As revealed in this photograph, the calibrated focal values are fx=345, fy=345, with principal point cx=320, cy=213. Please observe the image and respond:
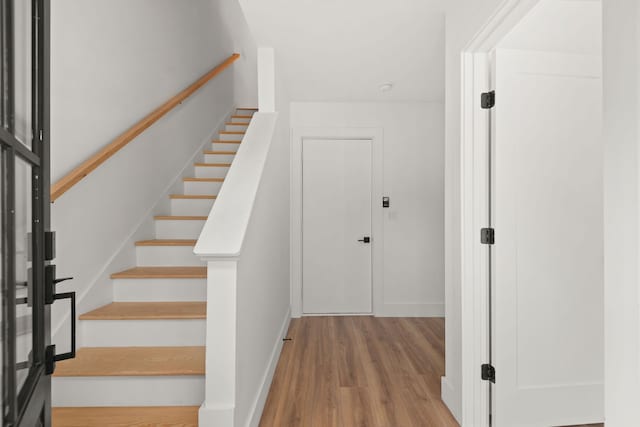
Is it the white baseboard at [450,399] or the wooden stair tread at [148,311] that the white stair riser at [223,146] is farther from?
the white baseboard at [450,399]

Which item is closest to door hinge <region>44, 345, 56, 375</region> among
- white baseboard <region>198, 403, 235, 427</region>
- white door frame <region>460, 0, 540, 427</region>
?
white baseboard <region>198, 403, 235, 427</region>

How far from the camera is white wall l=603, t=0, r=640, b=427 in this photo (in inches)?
30.1

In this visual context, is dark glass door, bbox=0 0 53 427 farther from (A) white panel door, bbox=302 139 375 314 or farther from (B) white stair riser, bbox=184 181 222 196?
(A) white panel door, bbox=302 139 375 314

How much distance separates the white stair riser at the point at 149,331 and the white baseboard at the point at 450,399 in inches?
54.2

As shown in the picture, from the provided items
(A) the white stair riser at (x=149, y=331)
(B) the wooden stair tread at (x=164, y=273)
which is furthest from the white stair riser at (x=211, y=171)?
(A) the white stair riser at (x=149, y=331)

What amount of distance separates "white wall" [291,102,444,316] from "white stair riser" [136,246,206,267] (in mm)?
1917

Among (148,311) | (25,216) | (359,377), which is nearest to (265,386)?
(359,377)

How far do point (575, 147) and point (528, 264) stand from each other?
25.0 inches

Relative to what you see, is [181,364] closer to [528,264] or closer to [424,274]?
[528,264]

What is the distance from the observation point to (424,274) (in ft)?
12.2

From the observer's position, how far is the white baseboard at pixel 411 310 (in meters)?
3.66

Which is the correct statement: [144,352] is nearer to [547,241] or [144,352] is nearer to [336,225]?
[547,241]

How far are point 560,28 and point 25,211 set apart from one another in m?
2.21

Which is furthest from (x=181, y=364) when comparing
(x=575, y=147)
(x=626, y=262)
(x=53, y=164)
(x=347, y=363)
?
(x=575, y=147)
